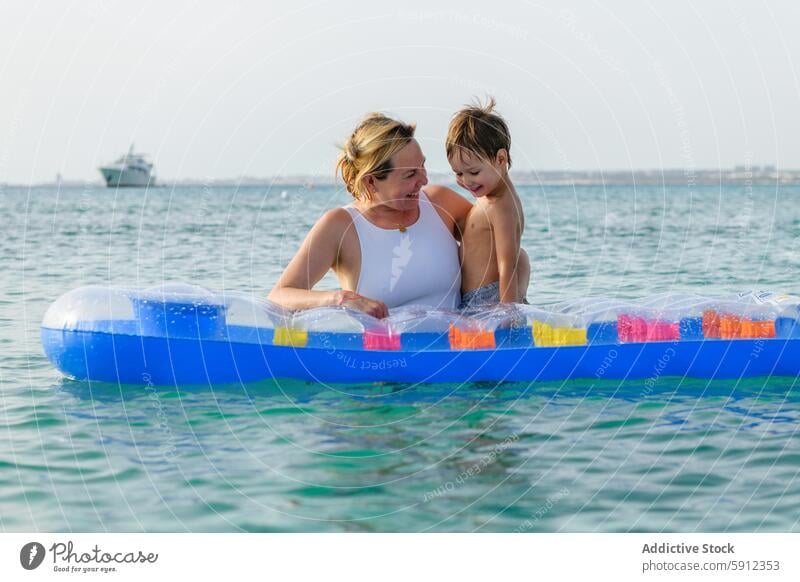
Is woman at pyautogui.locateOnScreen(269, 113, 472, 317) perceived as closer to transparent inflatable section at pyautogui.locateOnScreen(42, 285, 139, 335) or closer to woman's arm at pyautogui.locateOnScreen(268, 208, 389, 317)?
woman's arm at pyautogui.locateOnScreen(268, 208, 389, 317)

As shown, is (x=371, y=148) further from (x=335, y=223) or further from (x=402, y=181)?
(x=335, y=223)

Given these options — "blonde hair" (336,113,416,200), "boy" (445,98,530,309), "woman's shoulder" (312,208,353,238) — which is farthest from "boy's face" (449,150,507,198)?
"woman's shoulder" (312,208,353,238)

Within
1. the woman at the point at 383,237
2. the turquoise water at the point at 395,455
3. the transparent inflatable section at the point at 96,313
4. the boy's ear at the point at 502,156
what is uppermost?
the boy's ear at the point at 502,156

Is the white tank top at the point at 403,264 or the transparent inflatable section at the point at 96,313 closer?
the transparent inflatable section at the point at 96,313

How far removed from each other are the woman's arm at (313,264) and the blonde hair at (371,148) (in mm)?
206

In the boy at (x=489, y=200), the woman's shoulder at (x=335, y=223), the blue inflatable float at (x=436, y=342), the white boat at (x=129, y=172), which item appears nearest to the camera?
the blue inflatable float at (x=436, y=342)

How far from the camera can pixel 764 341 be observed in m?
5.18

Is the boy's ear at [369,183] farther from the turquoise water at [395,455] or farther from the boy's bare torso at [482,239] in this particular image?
the turquoise water at [395,455]

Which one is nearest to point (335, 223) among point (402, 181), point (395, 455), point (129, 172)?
point (402, 181)

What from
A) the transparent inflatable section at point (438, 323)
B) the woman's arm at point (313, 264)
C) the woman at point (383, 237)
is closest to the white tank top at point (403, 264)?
the woman at point (383, 237)

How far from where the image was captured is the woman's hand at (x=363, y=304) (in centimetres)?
520

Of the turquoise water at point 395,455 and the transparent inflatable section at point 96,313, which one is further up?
the transparent inflatable section at point 96,313

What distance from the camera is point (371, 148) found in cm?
537
